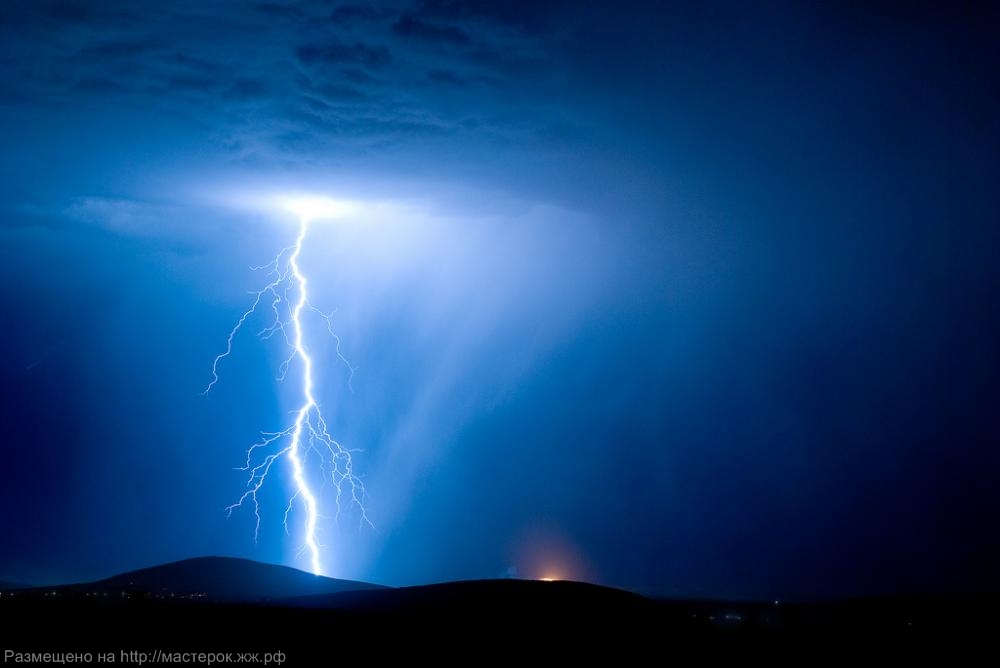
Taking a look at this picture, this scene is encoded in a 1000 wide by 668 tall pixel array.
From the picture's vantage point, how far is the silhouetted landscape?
13188mm

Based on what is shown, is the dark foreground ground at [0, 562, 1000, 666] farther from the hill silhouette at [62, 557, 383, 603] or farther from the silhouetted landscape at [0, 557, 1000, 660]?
the hill silhouette at [62, 557, 383, 603]

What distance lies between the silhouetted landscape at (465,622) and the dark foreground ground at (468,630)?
0.03 m

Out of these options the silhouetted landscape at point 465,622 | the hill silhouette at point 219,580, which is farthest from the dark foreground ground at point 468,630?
the hill silhouette at point 219,580

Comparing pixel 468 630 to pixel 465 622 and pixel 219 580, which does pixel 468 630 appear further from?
pixel 219 580

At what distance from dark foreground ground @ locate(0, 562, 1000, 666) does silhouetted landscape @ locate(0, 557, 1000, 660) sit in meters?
0.03

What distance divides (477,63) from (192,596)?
19450 mm

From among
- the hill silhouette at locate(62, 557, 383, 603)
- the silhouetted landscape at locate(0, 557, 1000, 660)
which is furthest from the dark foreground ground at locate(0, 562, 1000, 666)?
the hill silhouette at locate(62, 557, 383, 603)

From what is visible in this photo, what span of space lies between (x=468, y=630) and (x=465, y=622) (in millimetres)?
762

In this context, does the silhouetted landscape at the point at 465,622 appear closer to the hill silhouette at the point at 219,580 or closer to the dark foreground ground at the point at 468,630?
the dark foreground ground at the point at 468,630

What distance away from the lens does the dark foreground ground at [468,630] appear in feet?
40.5

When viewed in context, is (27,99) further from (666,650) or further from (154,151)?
(666,650)

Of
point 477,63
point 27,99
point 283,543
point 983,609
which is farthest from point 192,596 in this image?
point 983,609

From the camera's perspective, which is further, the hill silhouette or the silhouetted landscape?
the hill silhouette

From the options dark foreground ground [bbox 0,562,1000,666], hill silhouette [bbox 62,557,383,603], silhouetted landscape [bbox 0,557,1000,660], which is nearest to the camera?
dark foreground ground [bbox 0,562,1000,666]
